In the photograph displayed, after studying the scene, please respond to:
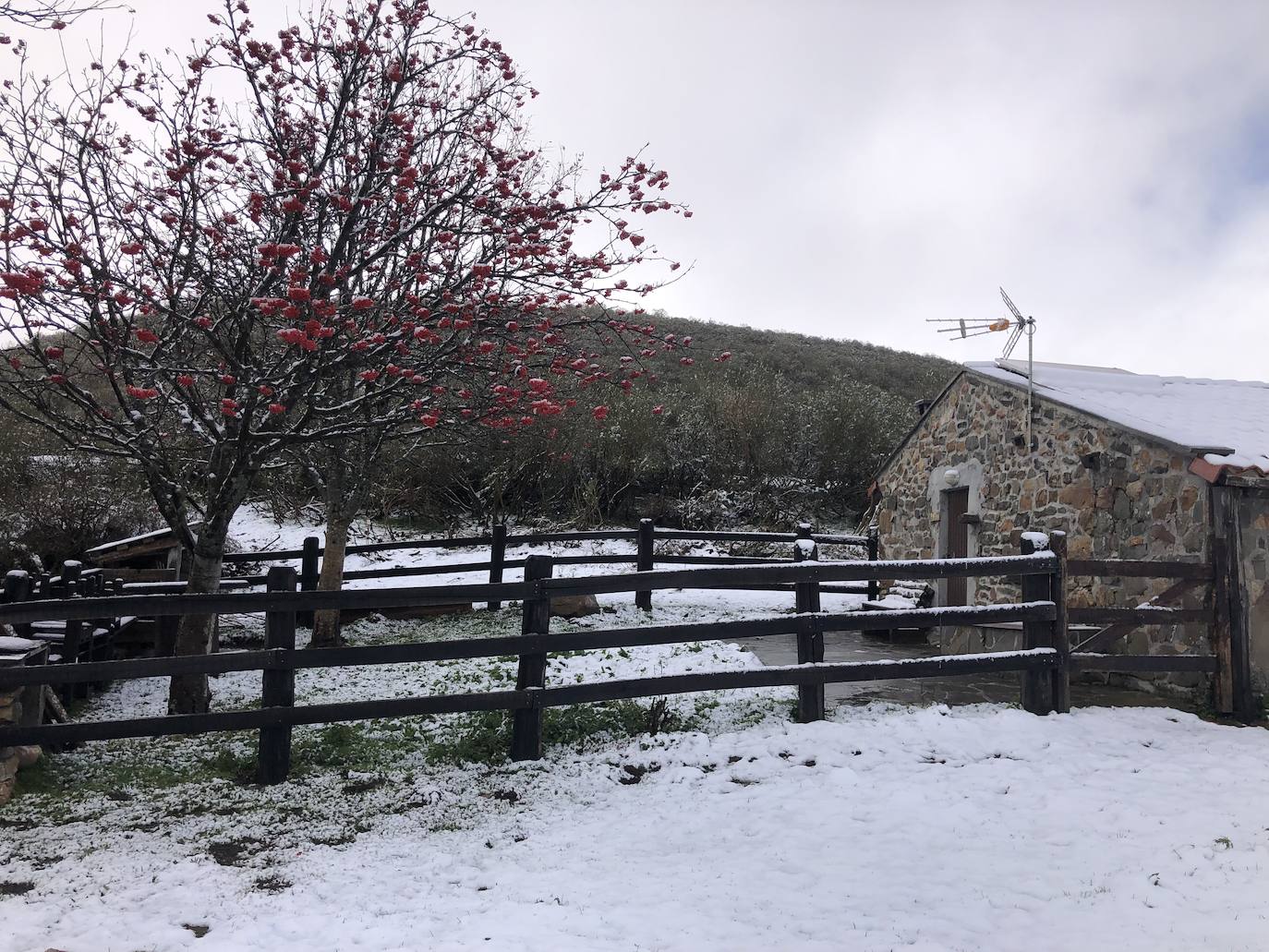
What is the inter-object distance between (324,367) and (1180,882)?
18.0ft

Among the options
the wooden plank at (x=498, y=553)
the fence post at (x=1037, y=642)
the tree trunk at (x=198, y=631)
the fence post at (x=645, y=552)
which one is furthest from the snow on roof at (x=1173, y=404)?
the tree trunk at (x=198, y=631)

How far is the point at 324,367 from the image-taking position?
18.1ft

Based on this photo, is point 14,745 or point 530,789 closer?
point 14,745

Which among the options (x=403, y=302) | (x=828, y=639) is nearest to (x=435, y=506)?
(x=828, y=639)

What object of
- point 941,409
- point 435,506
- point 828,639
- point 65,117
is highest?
point 65,117

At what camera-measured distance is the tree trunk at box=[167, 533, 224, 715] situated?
6172 mm

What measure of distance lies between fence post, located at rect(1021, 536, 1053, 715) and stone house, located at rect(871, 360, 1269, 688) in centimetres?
214

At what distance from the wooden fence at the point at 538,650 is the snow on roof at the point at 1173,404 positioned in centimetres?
208

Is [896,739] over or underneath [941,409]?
underneath

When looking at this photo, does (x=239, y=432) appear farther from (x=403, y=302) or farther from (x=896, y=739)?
(x=896, y=739)

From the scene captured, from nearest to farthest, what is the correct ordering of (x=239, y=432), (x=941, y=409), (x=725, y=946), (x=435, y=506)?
(x=725, y=946) < (x=239, y=432) < (x=941, y=409) < (x=435, y=506)

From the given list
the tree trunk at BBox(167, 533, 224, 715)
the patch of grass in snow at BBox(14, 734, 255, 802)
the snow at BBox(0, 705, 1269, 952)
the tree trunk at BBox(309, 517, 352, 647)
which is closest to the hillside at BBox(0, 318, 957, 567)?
the tree trunk at BBox(309, 517, 352, 647)

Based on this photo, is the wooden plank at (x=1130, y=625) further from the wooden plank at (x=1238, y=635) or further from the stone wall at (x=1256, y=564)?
the stone wall at (x=1256, y=564)

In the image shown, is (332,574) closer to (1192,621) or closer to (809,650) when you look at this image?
(809,650)
